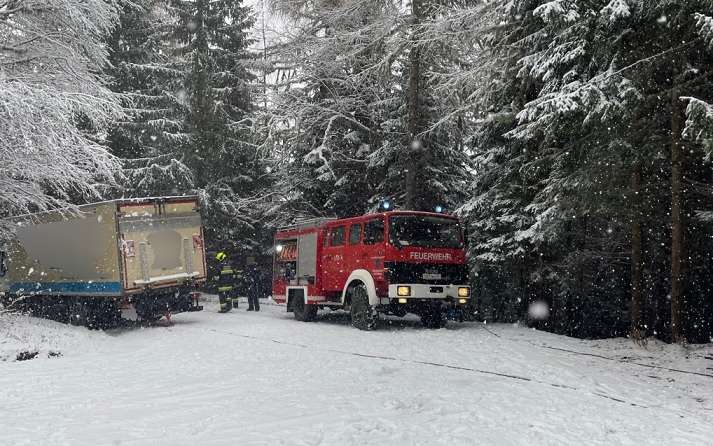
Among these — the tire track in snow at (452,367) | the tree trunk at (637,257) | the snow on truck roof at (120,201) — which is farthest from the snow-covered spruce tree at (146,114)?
the tree trunk at (637,257)

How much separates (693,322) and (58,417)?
1449cm

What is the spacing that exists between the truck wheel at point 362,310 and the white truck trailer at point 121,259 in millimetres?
5190

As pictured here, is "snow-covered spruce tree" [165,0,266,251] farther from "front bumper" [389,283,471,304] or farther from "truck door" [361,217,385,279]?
"front bumper" [389,283,471,304]

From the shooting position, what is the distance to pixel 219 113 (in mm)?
31734

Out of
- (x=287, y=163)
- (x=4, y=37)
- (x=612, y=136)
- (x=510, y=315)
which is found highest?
(x=4, y=37)

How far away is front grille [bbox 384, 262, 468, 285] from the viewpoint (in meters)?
14.5

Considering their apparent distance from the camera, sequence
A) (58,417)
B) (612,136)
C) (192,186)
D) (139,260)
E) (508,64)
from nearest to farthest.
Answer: (58,417)
(612,136)
(508,64)
(139,260)
(192,186)

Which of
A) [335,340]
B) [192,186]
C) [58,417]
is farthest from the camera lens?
[192,186]

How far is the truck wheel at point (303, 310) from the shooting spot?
17905 mm

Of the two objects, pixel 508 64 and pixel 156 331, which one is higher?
pixel 508 64

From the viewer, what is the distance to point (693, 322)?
15680 mm

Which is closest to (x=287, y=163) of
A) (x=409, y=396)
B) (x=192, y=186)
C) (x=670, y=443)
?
(x=192, y=186)

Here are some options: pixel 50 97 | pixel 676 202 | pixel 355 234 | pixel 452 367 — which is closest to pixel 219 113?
pixel 50 97

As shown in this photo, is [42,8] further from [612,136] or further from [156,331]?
[612,136]
